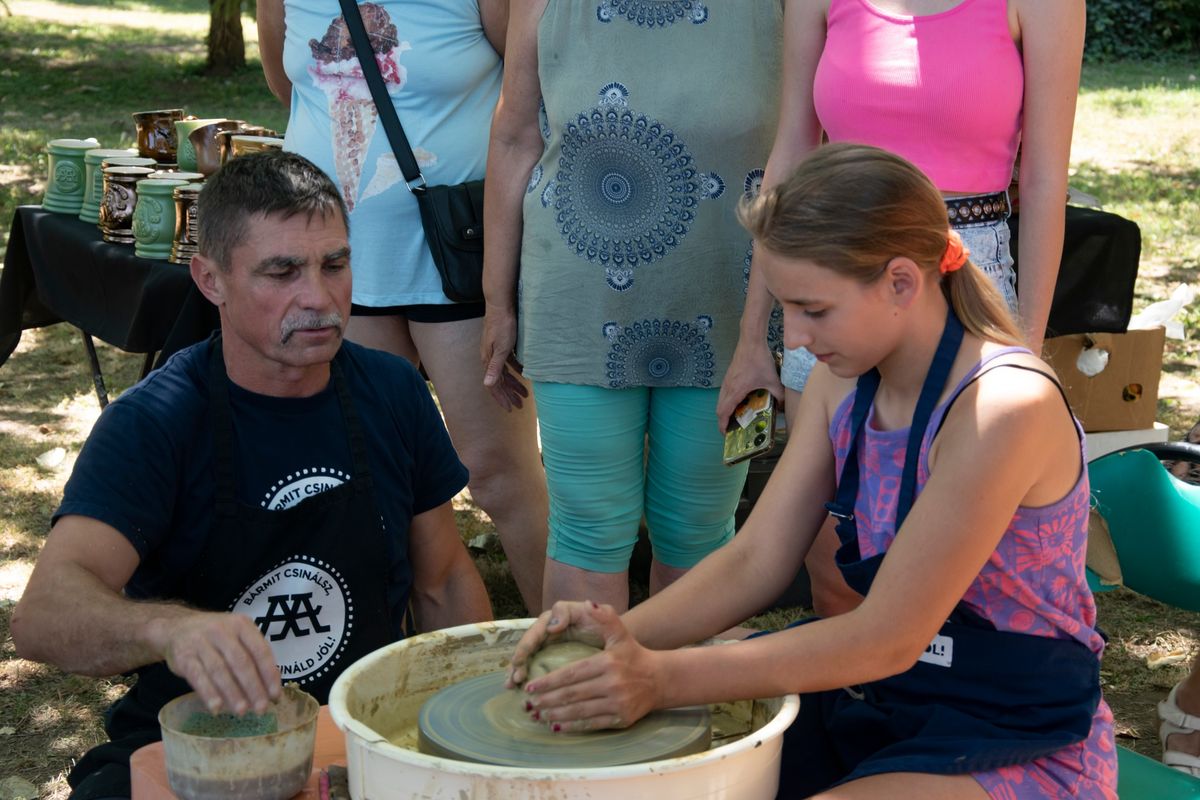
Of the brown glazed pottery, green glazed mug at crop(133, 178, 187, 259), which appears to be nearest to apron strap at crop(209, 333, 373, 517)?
green glazed mug at crop(133, 178, 187, 259)

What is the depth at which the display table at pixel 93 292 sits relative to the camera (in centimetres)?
349

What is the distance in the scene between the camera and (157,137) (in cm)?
428

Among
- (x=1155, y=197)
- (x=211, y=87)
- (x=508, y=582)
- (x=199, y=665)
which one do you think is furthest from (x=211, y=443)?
(x=211, y=87)

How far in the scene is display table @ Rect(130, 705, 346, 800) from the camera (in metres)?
1.49

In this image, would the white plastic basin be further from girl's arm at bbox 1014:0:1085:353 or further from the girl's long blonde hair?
girl's arm at bbox 1014:0:1085:353

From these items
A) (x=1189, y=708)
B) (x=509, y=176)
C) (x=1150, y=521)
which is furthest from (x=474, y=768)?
(x=1189, y=708)

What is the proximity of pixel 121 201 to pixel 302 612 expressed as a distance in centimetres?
219

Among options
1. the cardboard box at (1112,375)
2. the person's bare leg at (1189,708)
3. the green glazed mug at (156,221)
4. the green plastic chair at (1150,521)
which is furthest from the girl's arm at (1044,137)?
the green glazed mug at (156,221)

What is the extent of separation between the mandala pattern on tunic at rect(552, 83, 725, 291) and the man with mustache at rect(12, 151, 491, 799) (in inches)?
21.8

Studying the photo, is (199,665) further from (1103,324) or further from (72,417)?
(72,417)

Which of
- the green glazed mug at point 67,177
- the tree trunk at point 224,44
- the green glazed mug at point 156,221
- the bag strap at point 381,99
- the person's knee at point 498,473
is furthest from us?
the tree trunk at point 224,44

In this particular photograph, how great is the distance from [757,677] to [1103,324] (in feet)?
8.60

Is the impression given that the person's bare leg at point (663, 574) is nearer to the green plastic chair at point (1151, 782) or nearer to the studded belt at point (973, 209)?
the studded belt at point (973, 209)

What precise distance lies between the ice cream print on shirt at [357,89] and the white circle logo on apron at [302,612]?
46.4 inches
